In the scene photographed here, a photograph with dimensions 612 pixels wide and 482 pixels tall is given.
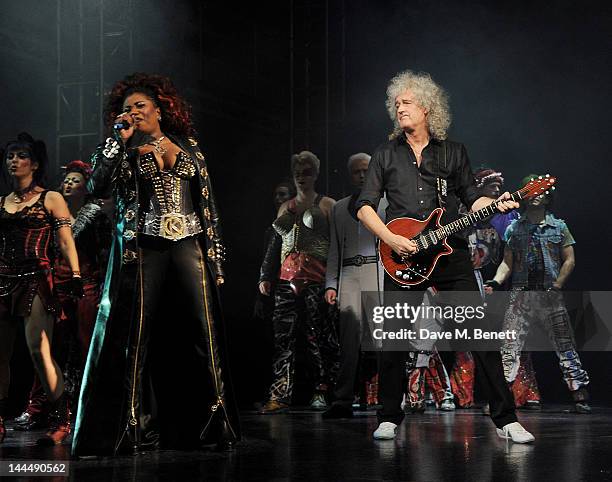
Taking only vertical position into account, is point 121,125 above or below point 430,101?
below

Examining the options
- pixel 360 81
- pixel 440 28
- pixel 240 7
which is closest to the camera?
pixel 440 28

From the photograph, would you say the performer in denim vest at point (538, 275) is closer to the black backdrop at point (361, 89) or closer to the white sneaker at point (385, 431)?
the black backdrop at point (361, 89)

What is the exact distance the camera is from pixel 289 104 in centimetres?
1109

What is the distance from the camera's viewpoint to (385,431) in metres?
5.13

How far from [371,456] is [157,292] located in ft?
4.39

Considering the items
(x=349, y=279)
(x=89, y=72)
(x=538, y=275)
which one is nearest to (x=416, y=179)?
(x=349, y=279)

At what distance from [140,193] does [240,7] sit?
7264 millimetres

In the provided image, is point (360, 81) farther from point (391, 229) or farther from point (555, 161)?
point (391, 229)

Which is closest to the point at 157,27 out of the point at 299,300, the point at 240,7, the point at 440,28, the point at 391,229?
the point at 240,7

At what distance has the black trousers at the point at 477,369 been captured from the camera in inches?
195

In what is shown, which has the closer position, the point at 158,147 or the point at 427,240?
the point at 158,147

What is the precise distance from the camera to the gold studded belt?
471cm

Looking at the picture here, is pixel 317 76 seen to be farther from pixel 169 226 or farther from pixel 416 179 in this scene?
pixel 169 226

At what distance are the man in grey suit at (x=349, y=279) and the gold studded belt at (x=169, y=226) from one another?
2.38 metres
